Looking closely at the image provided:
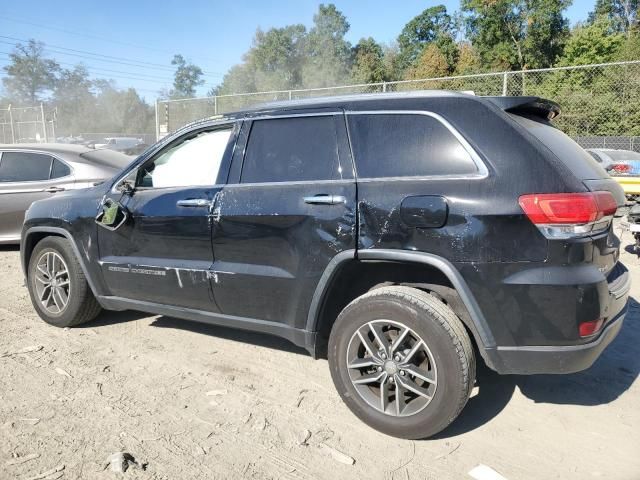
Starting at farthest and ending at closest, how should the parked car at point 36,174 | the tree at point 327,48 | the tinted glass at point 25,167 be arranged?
1. the tree at point 327,48
2. the tinted glass at point 25,167
3. the parked car at point 36,174

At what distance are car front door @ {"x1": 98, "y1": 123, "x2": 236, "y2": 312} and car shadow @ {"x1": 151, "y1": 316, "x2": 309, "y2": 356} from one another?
0.71m

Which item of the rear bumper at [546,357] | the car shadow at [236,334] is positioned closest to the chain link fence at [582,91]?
the car shadow at [236,334]

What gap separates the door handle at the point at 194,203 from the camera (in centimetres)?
359

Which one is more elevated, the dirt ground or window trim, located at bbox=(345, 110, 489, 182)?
window trim, located at bbox=(345, 110, 489, 182)

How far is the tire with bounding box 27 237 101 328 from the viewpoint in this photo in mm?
4438

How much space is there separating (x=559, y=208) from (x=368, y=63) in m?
53.4

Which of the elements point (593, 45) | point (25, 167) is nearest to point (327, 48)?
point (593, 45)

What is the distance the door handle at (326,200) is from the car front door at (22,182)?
17.8ft

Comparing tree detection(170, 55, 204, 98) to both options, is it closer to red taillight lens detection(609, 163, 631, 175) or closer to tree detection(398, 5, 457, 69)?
tree detection(398, 5, 457, 69)

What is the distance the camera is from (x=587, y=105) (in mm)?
13992

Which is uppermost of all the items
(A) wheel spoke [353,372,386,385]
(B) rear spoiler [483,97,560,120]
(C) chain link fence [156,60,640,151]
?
(C) chain link fence [156,60,640,151]

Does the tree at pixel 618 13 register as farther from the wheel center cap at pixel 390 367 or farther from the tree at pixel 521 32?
the wheel center cap at pixel 390 367

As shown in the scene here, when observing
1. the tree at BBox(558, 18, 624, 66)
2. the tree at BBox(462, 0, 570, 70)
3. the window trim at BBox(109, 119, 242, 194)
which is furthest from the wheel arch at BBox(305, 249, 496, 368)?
the tree at BBox(462, 0, 570, 70)

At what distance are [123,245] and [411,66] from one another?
5578 cm
